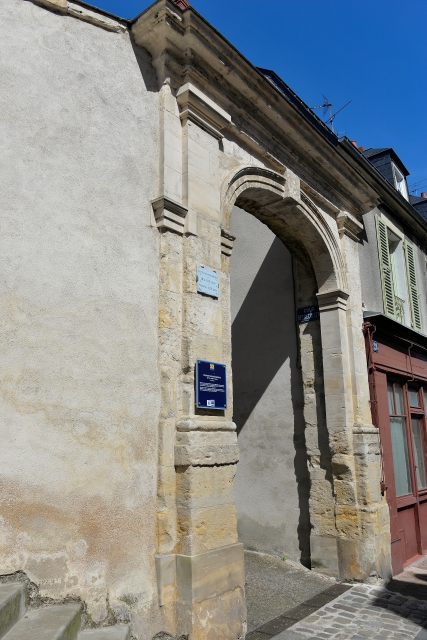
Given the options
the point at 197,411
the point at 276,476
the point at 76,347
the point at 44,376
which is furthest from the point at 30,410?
the point at 276,476

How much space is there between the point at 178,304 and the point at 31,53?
1968 mm

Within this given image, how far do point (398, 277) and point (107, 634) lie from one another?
272 inches

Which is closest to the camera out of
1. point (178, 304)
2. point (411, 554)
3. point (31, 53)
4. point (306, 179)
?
point (31, 53)

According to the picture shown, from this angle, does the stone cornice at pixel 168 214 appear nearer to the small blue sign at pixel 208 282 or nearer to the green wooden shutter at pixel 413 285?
the small blue sign at pixel 208 282

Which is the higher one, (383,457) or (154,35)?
(154,35)

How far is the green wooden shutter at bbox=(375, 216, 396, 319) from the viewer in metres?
7.67

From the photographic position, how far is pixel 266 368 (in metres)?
6.75

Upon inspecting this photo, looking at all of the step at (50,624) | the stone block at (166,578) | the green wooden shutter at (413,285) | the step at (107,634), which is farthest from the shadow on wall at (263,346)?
the step at (50,624)

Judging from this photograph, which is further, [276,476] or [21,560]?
[276,476]

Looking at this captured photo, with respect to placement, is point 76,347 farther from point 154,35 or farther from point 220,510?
point 154,35

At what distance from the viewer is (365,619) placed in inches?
174

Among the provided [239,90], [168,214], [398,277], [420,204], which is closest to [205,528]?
[168,214]

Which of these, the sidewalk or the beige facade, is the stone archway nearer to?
the sidewalk

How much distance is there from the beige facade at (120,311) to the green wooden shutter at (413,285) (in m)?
4.85
